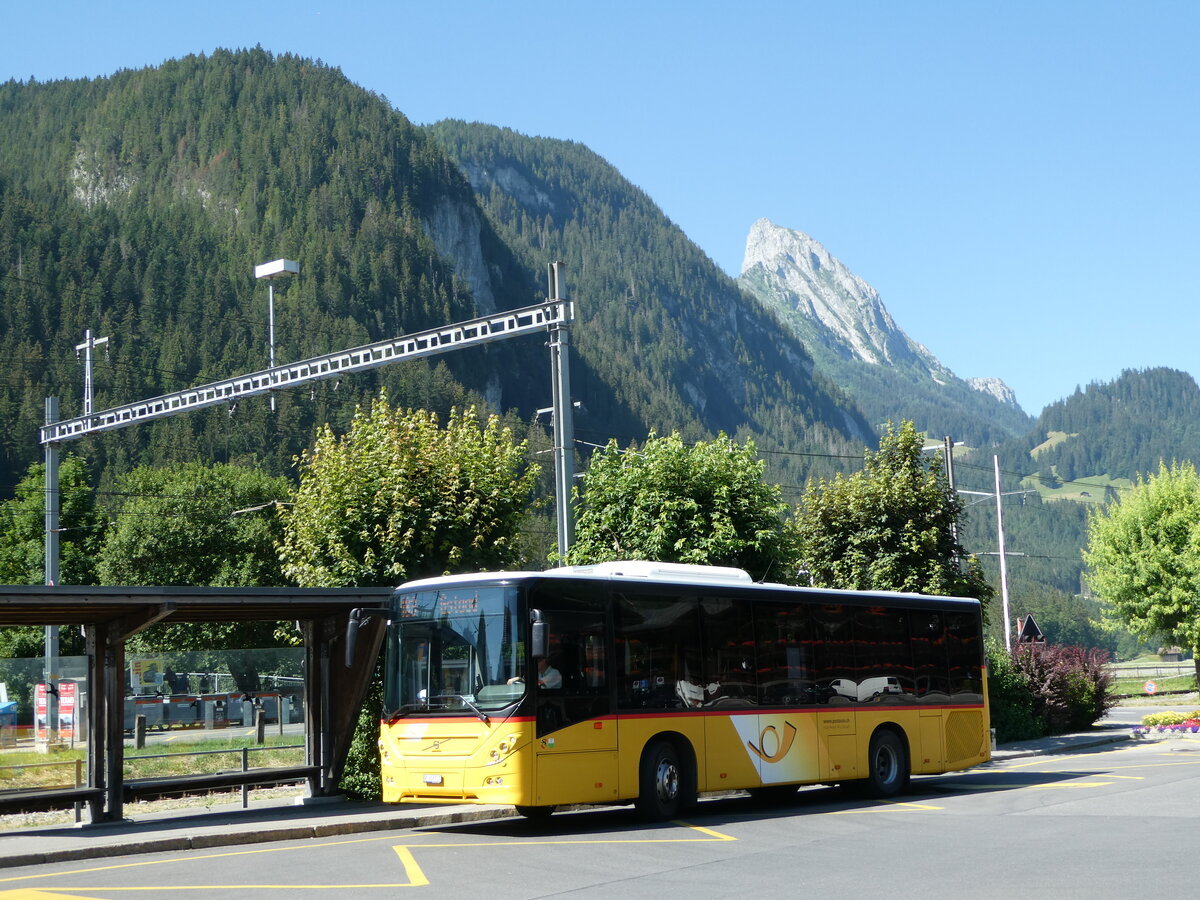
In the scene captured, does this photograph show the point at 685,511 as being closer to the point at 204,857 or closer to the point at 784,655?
the point at 784,655

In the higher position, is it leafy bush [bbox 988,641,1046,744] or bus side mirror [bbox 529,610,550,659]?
bus side mirror [bbox 529,610,550,659]

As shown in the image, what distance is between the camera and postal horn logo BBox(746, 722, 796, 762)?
702 inches

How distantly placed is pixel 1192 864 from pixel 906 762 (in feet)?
28.2

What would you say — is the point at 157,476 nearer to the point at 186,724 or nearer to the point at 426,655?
the point at 186,724

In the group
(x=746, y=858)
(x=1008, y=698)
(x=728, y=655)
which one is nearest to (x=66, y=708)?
(x=728, y=655)

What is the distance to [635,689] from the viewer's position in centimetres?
1627

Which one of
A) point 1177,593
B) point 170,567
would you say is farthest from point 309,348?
point 1177,593

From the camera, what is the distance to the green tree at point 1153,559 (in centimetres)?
5291

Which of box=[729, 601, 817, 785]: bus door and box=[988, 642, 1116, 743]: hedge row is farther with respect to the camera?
box=[988, 642, 1116, 743]: hedge row

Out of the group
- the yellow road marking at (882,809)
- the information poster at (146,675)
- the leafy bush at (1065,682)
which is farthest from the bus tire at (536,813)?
the leafy bush at (1065,682)

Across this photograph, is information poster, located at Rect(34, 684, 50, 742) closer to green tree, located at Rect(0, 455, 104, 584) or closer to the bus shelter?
the bus shelter

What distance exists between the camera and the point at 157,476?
85.7 metres

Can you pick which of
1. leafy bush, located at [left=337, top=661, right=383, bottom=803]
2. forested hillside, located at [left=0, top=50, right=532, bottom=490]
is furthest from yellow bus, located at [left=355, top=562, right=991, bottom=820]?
forested hillside, located at [left=0, top=50, right=532, bottom=490]

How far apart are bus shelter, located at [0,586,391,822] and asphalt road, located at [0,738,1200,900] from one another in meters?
2.93
